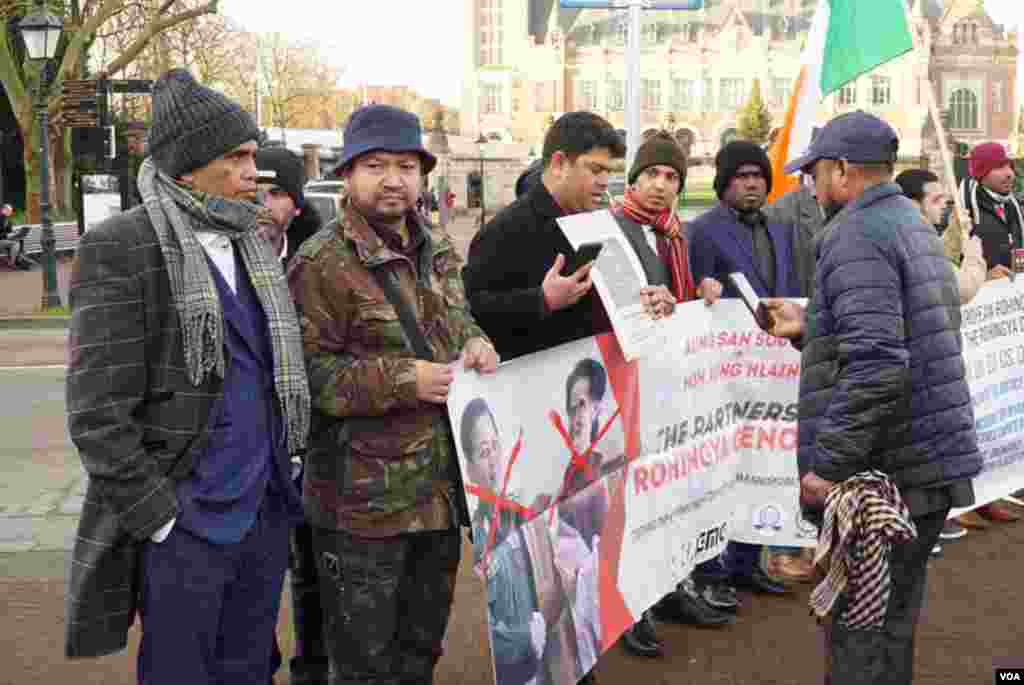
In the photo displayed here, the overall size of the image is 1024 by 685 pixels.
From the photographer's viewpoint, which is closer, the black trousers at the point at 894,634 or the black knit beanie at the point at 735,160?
the black trousers at the point at 894,634

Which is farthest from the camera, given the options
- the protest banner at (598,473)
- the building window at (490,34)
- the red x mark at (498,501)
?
the building window at (490,34)

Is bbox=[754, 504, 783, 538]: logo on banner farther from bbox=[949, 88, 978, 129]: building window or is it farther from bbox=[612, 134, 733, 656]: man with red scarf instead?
bbox=[949, 88, 978, 129]: building window

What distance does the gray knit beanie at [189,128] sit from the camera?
2988mm

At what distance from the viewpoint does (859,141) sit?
3512 mm

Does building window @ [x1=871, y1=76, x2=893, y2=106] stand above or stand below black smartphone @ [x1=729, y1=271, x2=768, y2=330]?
above

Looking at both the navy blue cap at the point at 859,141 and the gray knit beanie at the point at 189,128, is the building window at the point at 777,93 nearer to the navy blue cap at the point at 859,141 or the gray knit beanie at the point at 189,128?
the navy blue cap at the point at 859,141

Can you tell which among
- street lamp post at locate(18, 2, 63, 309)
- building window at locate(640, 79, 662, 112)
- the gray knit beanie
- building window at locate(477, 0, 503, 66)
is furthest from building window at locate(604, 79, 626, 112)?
the gray knit beanie

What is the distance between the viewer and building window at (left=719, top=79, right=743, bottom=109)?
114 metres

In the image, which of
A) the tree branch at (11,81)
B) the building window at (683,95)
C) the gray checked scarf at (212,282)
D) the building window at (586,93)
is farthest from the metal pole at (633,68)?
the building window at (586,93)

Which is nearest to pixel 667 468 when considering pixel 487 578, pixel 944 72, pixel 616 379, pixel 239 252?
pixel 616 379

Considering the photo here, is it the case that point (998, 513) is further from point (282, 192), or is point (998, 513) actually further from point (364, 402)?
point (364, 402)

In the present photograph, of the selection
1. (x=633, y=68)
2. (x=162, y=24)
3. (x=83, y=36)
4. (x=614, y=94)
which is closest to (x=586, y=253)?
(x=633, y=68)

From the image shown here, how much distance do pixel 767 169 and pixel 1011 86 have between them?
121m

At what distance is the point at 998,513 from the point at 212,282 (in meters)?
5.23
